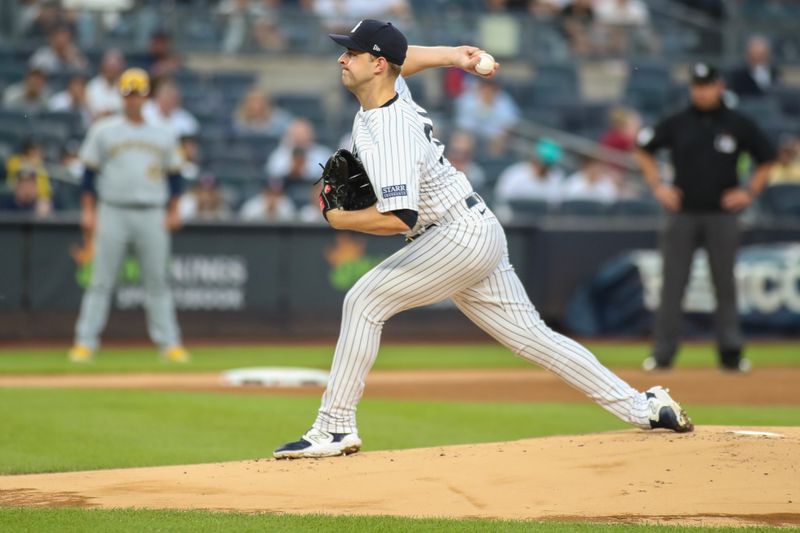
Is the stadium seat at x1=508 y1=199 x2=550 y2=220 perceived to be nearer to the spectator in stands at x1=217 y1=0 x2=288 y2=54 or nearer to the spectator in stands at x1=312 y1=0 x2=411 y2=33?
the spectator in stands at x1=312 y1=0 x2=411 y2=33

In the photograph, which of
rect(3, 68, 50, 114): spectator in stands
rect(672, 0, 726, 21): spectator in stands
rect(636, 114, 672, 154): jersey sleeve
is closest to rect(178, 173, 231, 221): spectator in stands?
rect(3, 68, 50, 114): spectator in stands

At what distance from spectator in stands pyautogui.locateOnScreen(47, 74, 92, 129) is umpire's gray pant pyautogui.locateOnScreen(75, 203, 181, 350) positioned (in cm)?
454

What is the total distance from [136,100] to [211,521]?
24.6ft

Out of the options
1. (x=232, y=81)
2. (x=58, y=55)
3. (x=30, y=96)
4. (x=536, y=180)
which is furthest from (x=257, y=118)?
Result: (x=536, y=180)

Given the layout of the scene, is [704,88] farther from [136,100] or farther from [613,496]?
[613,496]

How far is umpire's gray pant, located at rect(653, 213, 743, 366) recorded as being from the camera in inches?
430

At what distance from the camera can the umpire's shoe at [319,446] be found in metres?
5.96

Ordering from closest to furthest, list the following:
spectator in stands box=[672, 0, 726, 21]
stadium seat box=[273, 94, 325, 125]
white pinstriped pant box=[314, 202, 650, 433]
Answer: white pinstriped pant box=[314, 202, 650, 433]
stadium seat box=[273, 94, 325, 125]
spectator in stands box=[672, 0, 726, 21]

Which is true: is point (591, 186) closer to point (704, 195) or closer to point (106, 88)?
point (704, 195)

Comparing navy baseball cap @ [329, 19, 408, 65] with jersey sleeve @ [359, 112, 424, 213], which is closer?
jersey sleeve @ [359, 112, 424, 213]

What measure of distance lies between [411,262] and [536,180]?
35.1ft

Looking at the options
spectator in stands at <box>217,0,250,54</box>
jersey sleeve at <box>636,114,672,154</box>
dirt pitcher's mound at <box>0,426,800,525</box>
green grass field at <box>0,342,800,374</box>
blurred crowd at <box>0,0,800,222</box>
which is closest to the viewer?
dirt pitcher's mound at <box>0,426,800,525</box>

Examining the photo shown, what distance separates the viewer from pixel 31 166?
47.7ft

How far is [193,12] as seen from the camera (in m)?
17.8
